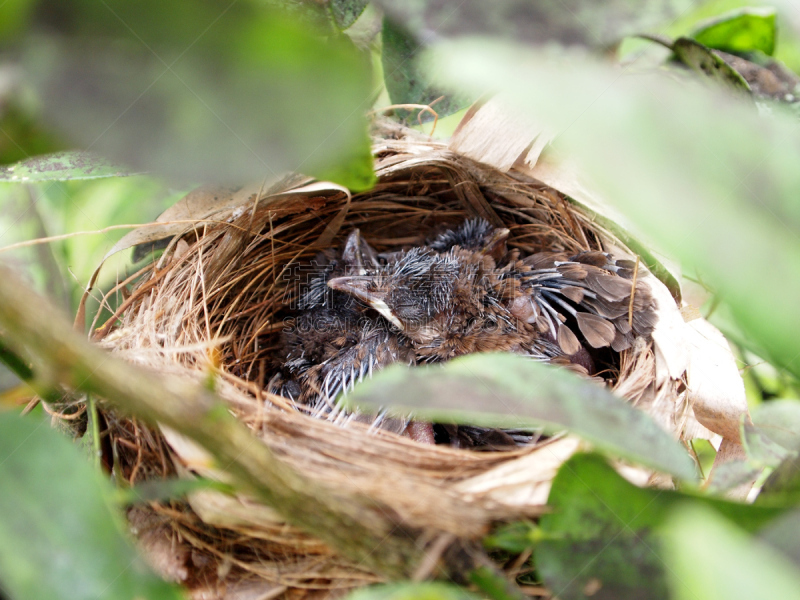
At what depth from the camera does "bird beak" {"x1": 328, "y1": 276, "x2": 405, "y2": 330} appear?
3.51ft

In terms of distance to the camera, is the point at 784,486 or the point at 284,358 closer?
the point at 784,486

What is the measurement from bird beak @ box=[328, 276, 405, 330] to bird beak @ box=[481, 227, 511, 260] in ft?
0.86

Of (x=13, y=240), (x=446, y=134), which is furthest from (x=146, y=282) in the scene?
(x=446, y=134)

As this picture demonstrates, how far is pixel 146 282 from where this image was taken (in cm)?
98

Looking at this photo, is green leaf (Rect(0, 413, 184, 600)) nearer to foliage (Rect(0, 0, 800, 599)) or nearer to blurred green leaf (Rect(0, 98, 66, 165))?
foliage (Rect(0, 0, 800, 599))

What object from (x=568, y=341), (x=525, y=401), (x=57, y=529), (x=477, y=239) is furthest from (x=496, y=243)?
(x=57, y=529)

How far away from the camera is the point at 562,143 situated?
0.42m

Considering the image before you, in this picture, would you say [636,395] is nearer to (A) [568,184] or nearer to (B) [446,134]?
(A) [568,184]

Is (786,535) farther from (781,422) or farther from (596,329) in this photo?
(596,329)

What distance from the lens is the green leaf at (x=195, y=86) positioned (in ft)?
1.30

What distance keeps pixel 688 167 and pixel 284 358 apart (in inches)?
39.6

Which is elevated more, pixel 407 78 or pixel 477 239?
pixel 407 78

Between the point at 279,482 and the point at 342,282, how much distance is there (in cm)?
70

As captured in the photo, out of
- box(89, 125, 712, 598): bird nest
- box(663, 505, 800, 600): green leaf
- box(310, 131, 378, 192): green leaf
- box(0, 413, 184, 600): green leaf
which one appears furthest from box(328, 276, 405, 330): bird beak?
box(663, 505, 800, 600): green leaf
